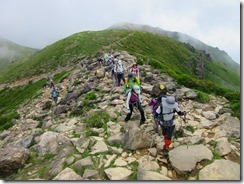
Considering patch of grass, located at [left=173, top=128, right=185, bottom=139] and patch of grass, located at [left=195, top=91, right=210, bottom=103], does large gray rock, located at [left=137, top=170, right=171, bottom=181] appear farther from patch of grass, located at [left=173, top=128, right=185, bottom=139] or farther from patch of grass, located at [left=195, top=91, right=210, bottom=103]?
patch of grass, located at [left=195, top=91, right=210, bottom=103]

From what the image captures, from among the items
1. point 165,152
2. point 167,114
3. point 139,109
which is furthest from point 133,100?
point 165,152

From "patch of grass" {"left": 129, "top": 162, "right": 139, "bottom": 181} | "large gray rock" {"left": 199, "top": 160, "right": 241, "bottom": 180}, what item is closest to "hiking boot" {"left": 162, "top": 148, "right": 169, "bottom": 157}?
"patch of grass" {"left": 129, "top": 162, "right": 139, "bottom": 181}

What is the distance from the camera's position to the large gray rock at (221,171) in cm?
1034

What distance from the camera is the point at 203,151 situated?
12.0 metres

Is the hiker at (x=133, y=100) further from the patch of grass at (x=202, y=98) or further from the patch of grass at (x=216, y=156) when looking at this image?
the patch of grass at (x=202, y=98)

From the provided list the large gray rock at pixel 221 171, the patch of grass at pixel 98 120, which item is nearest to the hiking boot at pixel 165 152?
the large gray rock at pixel 221 171

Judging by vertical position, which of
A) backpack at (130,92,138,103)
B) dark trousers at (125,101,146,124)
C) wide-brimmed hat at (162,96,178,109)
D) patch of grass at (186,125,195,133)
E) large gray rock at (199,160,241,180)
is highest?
wide-brimmed hat at (162,96,178,109)

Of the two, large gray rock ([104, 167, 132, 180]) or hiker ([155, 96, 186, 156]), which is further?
hiker ([155, 96, 186, 156])

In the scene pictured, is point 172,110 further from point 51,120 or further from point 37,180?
point 51,120

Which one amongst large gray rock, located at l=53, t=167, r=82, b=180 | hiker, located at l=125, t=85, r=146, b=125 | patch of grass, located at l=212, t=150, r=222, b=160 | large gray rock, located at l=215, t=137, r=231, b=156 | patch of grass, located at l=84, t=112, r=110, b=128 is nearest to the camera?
large gray rock, located at l=53, t=167, r=82, b=180

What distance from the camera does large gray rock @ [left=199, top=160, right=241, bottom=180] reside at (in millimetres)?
10344

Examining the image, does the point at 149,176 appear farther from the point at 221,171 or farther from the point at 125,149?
the point at 125,149

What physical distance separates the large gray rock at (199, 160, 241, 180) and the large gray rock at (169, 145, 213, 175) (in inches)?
21.4

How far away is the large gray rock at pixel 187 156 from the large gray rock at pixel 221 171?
543 millimetres
